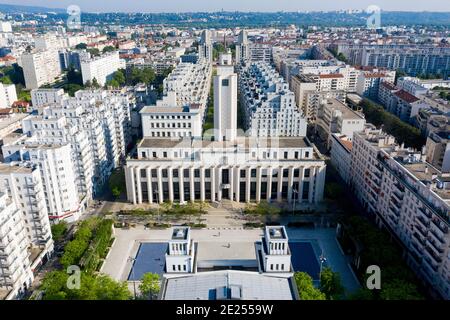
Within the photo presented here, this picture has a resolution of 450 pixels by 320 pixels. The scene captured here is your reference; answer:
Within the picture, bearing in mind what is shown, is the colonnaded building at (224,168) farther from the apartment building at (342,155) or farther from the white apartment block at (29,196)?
the white apartment block at (29,196)

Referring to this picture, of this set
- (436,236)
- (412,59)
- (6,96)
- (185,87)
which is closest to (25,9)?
(436,236)

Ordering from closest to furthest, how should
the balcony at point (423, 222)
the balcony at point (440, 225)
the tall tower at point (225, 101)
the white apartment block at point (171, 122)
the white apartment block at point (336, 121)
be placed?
1. the balcony at point (440, 225)
2. the balcony at point (423, 222)
3. the tall tower at point (225, 101)
4. the white apartment block at point (171, 122)
5. the white apartment block at point (336, 121)

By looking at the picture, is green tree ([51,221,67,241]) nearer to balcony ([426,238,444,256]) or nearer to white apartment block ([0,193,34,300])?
white apartment block ([0,193,34,300])

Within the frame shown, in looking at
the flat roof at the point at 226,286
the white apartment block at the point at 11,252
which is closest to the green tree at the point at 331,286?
the flat roof at the point at 226,286

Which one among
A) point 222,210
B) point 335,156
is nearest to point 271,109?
point 335,156

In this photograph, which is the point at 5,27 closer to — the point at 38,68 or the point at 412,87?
the point at 38,68
